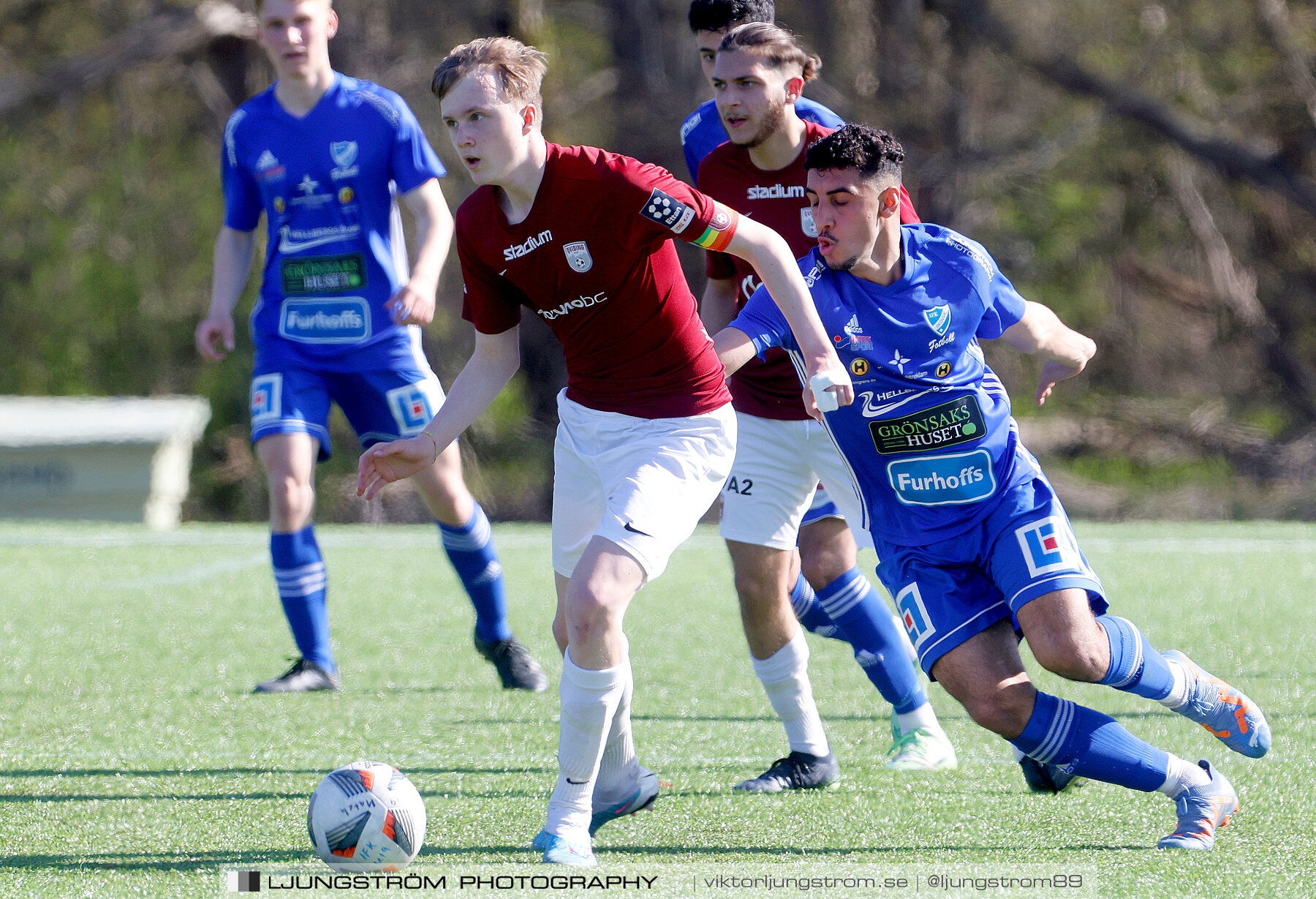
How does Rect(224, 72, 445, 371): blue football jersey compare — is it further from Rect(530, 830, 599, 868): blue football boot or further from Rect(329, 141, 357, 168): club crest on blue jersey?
Rect(530, 830, 599, 868): blue football boot

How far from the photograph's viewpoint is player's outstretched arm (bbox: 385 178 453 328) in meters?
4.54

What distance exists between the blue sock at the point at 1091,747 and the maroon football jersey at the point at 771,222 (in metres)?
1.20

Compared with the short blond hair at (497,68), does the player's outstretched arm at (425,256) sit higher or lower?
lower

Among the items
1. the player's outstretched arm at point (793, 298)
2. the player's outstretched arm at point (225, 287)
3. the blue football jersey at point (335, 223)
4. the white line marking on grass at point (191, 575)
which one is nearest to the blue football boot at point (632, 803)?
the player's outstretched arm at point (793, 298)

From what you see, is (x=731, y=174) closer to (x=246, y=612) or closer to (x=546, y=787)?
(x=546, y=787)

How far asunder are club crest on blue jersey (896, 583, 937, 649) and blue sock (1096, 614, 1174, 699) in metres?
0.38

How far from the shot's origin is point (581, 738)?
3.06 metres

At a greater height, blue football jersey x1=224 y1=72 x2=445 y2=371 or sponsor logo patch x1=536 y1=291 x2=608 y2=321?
sponsor logo patch x1=536 y1=291 x2=608 y2=321

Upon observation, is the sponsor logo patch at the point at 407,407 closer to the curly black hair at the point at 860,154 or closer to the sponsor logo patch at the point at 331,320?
the sponsor logo patch at the point at 331,320

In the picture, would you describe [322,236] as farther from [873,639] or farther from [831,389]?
[831,389]

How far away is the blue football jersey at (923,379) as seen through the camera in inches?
134

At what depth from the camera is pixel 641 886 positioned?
282cm

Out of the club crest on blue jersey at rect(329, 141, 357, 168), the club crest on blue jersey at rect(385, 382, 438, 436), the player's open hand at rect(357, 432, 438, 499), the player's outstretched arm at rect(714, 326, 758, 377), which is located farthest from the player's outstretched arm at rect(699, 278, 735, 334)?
the club crest on blue jersey at rect(329, 141, 357, 168)

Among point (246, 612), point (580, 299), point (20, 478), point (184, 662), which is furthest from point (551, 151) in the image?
point (20, 478)
